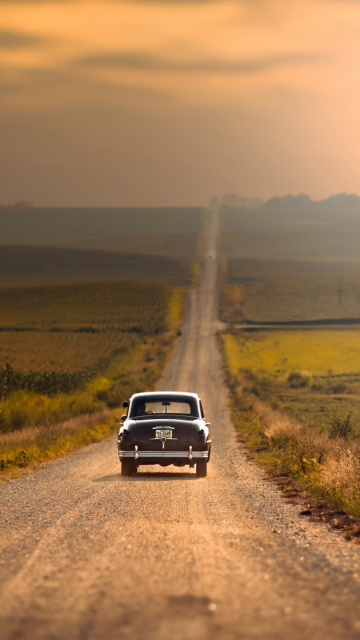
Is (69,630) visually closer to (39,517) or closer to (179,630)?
(179,630)

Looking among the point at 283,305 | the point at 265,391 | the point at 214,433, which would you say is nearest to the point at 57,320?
the point at 283,305

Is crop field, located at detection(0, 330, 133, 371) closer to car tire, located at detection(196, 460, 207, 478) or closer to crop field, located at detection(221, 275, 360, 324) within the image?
crop field, located at detection(221, 275, 360, 324)

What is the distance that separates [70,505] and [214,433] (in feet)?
85.4

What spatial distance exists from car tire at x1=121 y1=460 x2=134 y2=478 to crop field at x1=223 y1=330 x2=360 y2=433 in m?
27.7

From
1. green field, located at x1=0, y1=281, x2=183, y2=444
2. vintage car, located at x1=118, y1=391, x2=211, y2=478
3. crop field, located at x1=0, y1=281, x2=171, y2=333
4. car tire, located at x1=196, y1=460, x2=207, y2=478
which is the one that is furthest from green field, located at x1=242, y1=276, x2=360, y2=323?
vintage car, located at x1=118, y1=391, x2=211, y2=478

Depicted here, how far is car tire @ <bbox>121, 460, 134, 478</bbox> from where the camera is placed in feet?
60.1

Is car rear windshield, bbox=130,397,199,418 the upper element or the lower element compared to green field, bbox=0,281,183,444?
upper

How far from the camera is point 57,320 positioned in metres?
130

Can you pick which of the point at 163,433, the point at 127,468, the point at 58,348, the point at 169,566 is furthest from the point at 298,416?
the point at 58,348

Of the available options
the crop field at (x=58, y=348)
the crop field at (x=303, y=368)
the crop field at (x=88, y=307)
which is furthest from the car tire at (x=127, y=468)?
the crop field at (x=88, y=307)

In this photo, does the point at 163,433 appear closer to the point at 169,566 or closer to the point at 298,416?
the point at 169,566

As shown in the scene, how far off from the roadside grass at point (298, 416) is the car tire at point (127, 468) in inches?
167

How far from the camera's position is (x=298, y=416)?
47812mm

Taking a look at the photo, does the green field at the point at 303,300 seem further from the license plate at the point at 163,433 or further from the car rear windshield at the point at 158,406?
the license plate at the point at 163,433
